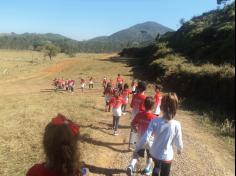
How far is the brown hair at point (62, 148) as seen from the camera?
11.5 feet

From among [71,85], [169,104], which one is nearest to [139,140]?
[169,104]

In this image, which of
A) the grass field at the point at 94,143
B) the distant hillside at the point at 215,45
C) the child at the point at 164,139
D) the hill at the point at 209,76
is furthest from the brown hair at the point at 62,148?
the distant hillside at the point at 215,45

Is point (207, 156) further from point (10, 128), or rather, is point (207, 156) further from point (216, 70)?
point (216, 70)

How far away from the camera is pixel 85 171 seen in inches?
153

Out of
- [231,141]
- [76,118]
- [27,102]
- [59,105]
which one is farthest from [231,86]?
[27,102]

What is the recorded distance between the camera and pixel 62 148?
352cm

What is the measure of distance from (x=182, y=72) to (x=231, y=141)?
39.8 ft

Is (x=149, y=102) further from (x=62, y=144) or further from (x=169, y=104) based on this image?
(x=62, y=144)

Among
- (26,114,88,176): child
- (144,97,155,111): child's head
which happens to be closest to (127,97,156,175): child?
(144,97,155,111): child's head

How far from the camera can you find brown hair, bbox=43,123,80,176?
3.51 metres

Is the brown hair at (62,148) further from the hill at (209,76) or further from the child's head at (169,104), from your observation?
the hill at (209,76)

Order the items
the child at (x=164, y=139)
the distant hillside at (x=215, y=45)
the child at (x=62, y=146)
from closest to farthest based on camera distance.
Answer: the child at (x=62, y=146) → the child at (x=164, y=139) → the distant hillside at (x=215, y=45)

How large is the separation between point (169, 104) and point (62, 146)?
10.5 ft

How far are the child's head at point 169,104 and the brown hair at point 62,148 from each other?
299 centimetres
